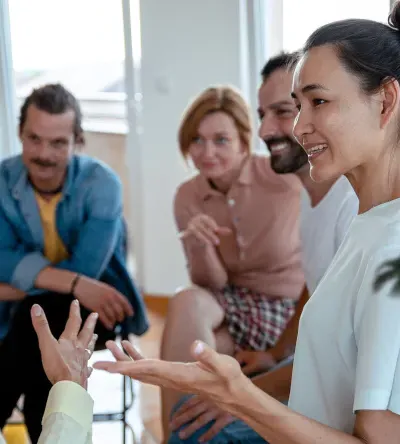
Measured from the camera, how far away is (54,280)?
2402 mm

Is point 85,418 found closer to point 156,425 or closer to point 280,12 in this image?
point 156,425

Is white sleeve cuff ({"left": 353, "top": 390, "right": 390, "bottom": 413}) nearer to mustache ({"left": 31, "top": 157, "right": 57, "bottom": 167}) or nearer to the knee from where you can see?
the knee

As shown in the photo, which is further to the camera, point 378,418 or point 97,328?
point 97,328

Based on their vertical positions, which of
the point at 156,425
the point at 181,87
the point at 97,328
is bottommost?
the point at 156,425

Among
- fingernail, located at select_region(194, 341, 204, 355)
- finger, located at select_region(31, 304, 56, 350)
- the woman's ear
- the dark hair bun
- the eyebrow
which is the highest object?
the dark hair bun

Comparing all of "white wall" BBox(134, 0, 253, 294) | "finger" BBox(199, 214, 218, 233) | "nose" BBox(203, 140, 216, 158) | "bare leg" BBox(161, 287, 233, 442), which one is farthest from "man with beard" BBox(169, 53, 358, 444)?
"white wall" BBox(134, 0, 253, 294)

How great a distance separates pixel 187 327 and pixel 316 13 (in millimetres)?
Result: 1792

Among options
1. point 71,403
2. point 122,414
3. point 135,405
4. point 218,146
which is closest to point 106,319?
point 122,414

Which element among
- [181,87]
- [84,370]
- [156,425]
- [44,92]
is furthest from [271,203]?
[181,87]

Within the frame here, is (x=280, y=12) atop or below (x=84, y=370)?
atop

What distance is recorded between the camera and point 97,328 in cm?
239

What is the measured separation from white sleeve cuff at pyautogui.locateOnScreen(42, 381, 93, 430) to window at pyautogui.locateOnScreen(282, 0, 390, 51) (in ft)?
7.10

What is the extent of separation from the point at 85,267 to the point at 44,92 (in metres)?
0.59

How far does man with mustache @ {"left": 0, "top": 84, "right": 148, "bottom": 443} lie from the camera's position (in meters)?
2.34
